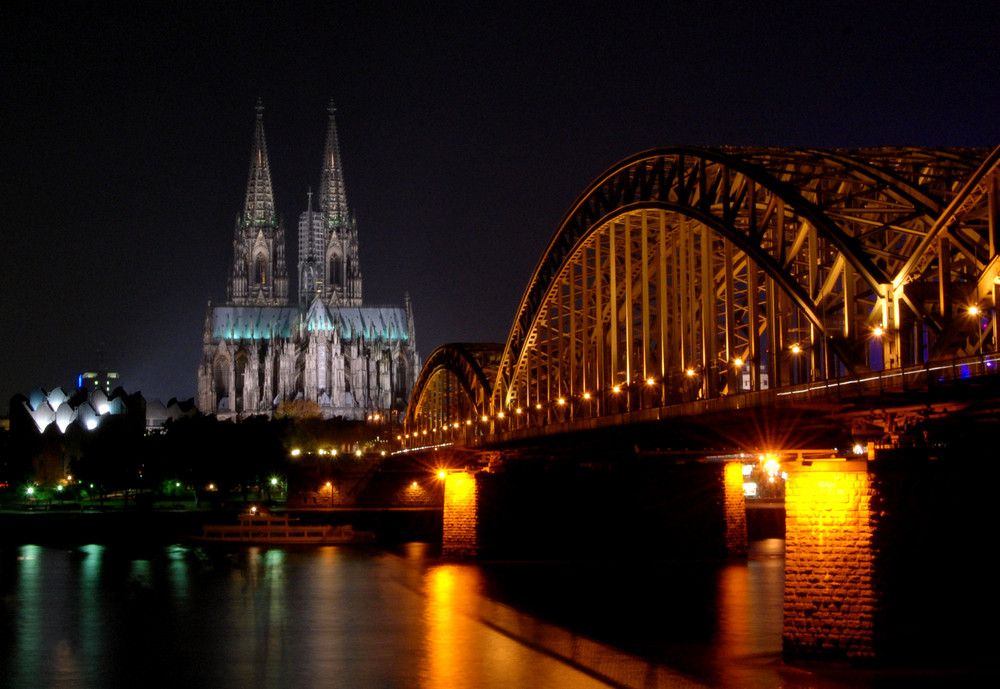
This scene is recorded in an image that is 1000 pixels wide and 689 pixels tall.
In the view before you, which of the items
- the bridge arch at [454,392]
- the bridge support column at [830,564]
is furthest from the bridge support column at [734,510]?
the bridge support column at [830,564]

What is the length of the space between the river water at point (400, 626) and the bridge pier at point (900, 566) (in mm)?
1438

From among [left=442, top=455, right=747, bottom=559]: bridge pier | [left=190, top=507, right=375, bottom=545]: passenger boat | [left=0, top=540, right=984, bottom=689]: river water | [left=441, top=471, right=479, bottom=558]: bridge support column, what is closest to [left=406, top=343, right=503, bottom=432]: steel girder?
[left=190, top=507, right=375, bottom=545]: passenger boat

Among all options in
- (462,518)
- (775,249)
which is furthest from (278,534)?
(775,249)

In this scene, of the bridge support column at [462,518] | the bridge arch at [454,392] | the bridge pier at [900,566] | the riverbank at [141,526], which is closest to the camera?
the bridge pier at [900,566]

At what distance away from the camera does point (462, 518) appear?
3056 inches

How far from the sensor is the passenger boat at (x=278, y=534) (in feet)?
325

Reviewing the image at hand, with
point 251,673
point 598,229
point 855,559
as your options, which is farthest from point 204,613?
point 855,559

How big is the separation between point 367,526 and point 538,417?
1578 inches

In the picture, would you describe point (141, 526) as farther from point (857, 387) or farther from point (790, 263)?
point (857, 387)

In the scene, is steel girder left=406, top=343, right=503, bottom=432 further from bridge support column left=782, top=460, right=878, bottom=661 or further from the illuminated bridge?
bridge support column left=782, top=460, right=878, bottom=661

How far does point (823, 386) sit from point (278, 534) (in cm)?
7128

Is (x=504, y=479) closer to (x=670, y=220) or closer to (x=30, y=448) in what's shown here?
(x=670, y=220)

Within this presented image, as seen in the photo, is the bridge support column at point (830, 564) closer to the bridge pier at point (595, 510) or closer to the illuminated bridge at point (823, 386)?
the illuminated bridge at point (823, 386)

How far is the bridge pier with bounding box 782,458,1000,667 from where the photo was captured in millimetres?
33562
